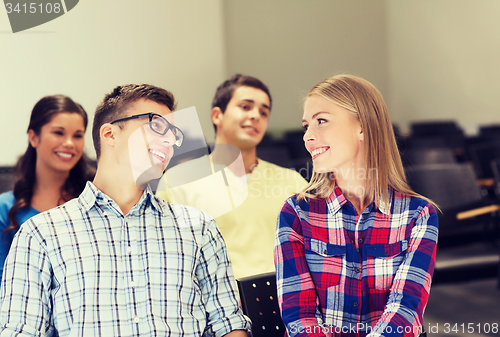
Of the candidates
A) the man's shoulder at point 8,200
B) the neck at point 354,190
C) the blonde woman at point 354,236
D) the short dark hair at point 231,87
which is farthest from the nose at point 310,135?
the man's shoulder at point 8,200

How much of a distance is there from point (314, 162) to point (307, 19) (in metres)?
3.23

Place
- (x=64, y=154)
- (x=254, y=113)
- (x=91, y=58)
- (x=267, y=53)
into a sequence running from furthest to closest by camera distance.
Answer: (x=267, y=53) < (x=254, y=113) < (x=91, y=58) < (x=64, y=154)

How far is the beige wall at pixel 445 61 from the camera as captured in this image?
212 inches

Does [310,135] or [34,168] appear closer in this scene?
[310,135]

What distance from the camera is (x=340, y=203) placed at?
3.56ft

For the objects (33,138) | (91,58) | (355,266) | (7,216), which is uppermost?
(91,58)

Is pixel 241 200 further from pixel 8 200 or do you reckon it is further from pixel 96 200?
pixel 8 200

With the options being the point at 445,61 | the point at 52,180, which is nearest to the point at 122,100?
the point at 52,180

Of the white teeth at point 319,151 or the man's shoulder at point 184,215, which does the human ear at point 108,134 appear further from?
the white teeth at point 319,151

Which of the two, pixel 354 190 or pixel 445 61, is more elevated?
pixel 445 61

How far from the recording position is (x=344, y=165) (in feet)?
3.48

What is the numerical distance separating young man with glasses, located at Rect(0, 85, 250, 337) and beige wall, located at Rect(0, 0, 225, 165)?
0.27 meters

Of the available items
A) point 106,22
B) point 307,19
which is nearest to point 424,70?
point 307,19

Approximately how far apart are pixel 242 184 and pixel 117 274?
66cm
